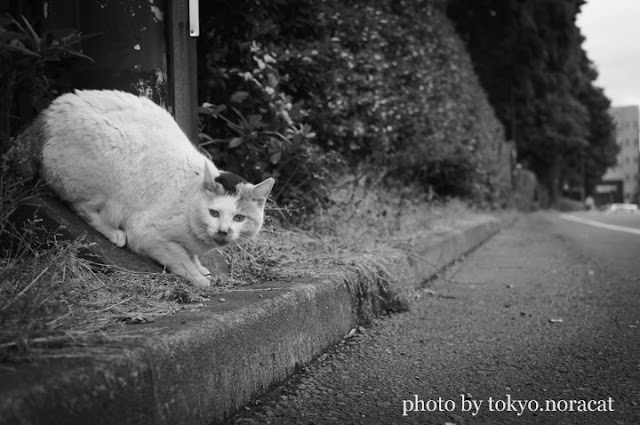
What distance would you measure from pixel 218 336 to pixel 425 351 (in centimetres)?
132

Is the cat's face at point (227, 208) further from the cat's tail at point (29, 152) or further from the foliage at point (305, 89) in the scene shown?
the foliage at point (305, 89)

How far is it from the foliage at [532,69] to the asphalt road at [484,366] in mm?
16857

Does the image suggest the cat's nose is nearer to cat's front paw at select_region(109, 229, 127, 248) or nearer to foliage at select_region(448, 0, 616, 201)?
cat's front paw at select_region(109, 229, 127, 248)

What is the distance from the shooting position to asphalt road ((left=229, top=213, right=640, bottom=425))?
1.98m

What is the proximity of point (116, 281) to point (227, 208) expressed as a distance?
60cm

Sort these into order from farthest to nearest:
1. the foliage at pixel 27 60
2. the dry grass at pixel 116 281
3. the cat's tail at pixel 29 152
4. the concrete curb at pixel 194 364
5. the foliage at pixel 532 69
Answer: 1. the foliage at pixel 532 69
2. the cat's tail at pixel 29 152
3. the foliage at pixel 27 60
4. the dry grass at pixel 116 281
5. the concrete curb at pixel 194 364

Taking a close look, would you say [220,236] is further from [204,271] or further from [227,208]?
[204,271]

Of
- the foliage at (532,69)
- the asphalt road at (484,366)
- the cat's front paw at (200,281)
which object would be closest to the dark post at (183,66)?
the cat's front paw at (200,281)

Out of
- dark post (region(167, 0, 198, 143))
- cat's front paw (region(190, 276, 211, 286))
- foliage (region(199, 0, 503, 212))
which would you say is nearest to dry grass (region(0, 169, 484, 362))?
cat's front paw (region(190, 276, 211, 286))

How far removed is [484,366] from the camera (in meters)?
2.52

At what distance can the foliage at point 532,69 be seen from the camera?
19641mm

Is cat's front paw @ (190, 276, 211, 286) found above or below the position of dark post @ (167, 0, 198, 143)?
below

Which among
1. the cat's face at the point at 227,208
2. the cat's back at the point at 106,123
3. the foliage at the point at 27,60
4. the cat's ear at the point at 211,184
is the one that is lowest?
the cat's face at the point at 227,208

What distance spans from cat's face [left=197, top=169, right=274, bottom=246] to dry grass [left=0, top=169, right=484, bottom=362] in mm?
258
